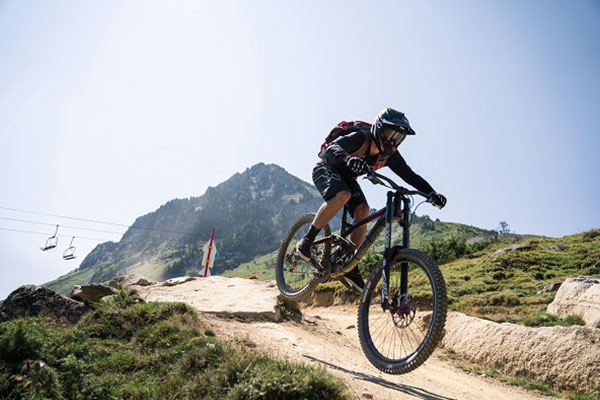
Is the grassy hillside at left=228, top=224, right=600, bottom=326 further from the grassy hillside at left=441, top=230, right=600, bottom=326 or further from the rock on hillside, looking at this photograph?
the rock on hillside

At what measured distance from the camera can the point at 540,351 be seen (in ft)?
29.6

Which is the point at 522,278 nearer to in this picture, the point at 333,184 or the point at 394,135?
the point at 394,135

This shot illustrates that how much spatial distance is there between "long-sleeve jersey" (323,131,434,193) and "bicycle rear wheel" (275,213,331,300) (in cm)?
161

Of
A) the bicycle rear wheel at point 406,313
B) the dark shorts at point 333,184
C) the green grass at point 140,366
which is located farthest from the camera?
the dark shorts at point 333,184

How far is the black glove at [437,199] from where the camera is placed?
585cm

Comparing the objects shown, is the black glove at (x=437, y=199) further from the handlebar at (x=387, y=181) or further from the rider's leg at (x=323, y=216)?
the rider's leg at (x=323, y=216)

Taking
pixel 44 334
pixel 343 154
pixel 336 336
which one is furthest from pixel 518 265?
pixel 44 334

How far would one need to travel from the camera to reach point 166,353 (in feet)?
19.0

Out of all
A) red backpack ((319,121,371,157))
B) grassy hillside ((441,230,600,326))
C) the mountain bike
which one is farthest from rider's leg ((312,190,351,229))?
grassy hillside ((441,230,600,326))

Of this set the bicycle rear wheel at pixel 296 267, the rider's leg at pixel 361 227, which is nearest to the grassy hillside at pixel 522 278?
the bicycle rear wheel at pixel 296 267

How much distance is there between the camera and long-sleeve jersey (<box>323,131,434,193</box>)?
6.19 metres

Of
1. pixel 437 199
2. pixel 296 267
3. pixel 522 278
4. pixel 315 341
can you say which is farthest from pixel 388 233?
pixel 522 278

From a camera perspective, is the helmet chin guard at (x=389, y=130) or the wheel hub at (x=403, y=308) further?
the helmet chin guard at (x=389, y=130)

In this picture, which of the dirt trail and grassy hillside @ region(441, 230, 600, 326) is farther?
grassy hillside @ region(441, 230, 600, 326)
